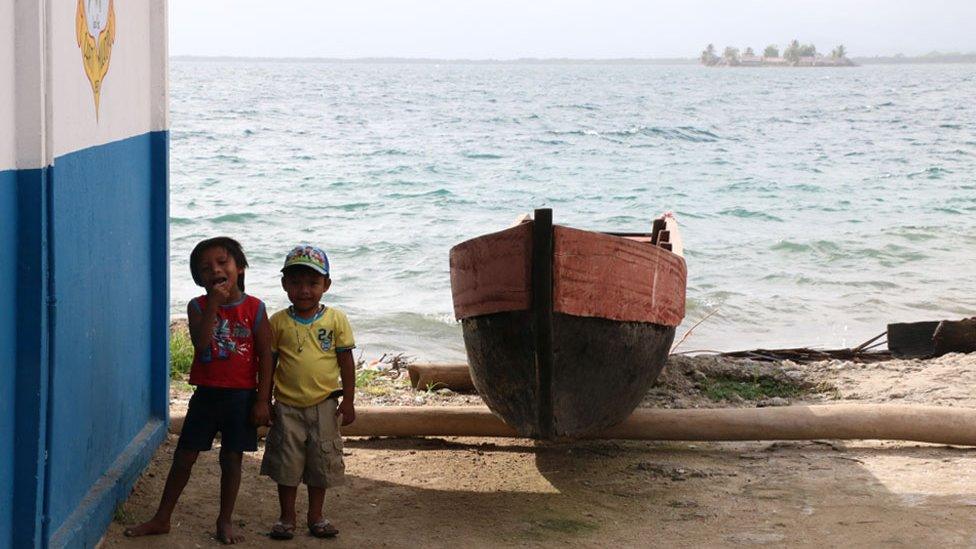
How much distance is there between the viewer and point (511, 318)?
5.33 m

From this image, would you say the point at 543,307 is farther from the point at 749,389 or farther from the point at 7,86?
the point at 749,389

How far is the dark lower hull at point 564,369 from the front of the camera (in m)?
5.30

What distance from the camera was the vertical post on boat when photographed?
16.8ft

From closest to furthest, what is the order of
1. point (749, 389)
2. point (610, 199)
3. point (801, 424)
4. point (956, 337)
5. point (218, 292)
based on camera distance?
point (218, 292) < point (801, 424) < point (749, 389) < point (956, 337) < point (610, 199)

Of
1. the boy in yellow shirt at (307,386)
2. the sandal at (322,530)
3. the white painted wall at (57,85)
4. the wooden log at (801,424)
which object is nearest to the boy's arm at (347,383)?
the boy in yellow shirt at (307,386)

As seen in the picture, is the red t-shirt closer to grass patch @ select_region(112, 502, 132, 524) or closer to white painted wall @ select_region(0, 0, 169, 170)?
grass patch @ select_region(112, 502, 132, 524)

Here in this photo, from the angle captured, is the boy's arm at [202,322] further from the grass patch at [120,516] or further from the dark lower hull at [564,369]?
the dark lower hull at [564,369]

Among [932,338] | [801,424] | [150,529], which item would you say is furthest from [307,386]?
[932,338]

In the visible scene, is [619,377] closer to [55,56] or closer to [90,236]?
[90,236]

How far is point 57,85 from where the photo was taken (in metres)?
3.82

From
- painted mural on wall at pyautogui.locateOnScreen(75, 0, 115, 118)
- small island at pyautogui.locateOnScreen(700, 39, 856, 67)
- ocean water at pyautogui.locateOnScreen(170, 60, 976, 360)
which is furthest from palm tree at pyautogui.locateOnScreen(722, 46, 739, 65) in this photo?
painted mural on wall at pyautogui.locateOnScreen(75, 0, 115, 118)

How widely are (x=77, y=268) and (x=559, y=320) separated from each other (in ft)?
6.89

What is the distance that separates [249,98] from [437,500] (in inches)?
2032

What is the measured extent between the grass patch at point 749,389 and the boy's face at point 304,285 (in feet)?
11.8
